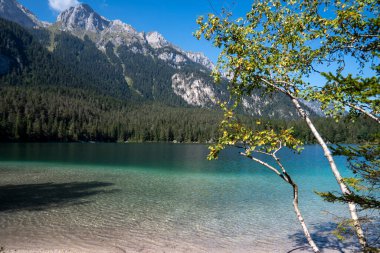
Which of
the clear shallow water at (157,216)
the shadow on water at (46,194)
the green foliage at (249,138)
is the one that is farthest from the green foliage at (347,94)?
the shadow on water at (46,194)

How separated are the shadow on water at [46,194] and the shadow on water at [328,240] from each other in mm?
18227

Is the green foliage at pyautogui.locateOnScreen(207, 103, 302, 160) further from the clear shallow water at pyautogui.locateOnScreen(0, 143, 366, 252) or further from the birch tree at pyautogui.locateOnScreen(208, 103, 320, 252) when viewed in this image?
the clear shallow water at pyautogui.locateOnScreen(0, 143, 366, 252)

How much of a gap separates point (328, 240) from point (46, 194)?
25.6 m

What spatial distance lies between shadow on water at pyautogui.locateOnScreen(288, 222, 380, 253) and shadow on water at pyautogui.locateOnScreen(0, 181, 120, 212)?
18.2 meters

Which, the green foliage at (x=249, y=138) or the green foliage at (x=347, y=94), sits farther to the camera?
the green foliage at (x=249, y=138)

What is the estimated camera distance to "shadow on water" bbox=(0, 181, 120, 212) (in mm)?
25172

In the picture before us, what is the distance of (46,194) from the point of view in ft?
99.3

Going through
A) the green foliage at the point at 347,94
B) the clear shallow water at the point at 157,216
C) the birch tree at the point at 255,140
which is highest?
the green foliage at the point at 347,94

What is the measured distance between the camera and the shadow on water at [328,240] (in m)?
16.7

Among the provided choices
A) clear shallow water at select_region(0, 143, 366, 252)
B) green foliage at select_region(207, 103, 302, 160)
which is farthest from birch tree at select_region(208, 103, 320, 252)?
clear shallow water at select_region(0, 143, 366, 252)

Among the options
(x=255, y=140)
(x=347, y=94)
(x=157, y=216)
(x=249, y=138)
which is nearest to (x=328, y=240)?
(x=157, y=216)

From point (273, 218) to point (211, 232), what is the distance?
6076mm

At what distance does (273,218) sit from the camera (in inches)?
901

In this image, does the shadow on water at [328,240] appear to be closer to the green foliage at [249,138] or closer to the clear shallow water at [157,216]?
the clear shallow water at [157,216]
